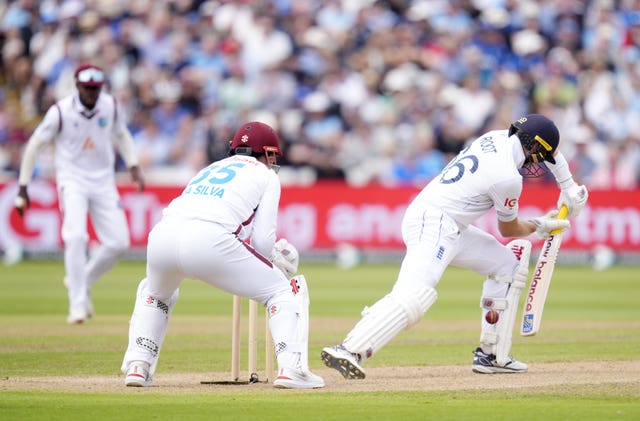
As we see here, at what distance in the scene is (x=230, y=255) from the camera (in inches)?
304

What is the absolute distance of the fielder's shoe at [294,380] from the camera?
785 centimetres

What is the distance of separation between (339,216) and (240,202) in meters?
13.3

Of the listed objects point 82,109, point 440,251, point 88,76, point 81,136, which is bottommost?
point 440,251

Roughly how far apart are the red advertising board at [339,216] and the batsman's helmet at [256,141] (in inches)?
492

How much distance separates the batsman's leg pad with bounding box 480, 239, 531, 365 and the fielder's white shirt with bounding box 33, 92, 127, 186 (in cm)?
538

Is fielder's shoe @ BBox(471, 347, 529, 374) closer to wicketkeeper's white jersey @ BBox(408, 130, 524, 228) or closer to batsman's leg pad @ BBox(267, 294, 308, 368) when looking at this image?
wicketkeeper's white jersey @ BBox(408, 130, 524, 228)

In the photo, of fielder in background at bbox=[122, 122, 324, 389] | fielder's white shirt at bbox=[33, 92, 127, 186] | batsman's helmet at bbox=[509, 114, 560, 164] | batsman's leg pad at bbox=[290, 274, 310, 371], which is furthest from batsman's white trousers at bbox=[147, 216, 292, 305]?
fielder's white shirt at bbox=[33, 92, 127, 186]

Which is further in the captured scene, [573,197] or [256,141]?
[573,197]

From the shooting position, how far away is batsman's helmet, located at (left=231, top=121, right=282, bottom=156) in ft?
26.7

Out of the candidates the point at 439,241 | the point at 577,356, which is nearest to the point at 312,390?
the point at 439,241

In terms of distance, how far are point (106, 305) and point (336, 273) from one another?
18.1 feet

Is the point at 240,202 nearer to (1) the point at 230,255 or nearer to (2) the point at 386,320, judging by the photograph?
(1) the point at 230,255

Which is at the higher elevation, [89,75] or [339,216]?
[89,75]

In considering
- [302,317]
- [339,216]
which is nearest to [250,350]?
[302,317]
